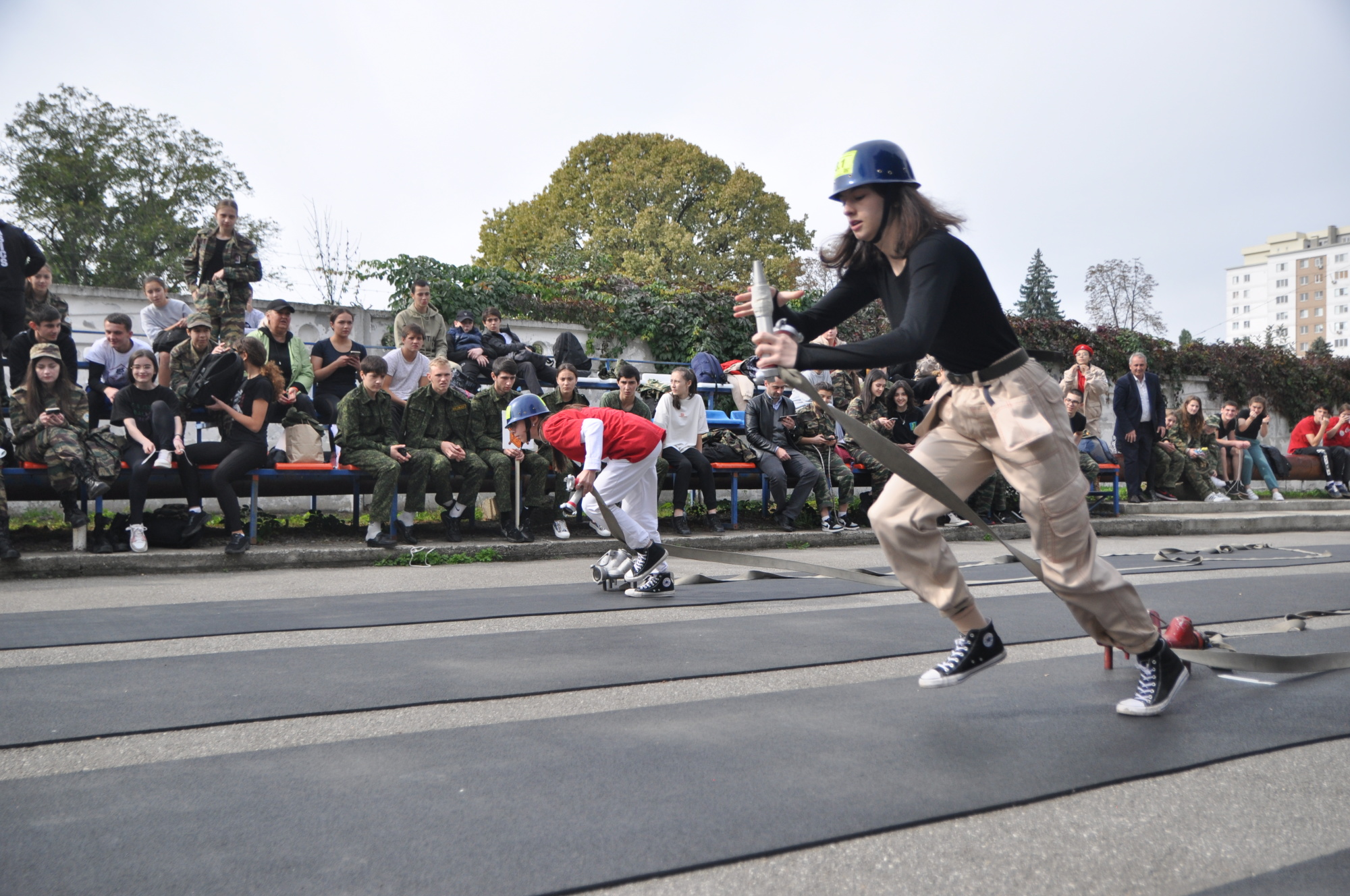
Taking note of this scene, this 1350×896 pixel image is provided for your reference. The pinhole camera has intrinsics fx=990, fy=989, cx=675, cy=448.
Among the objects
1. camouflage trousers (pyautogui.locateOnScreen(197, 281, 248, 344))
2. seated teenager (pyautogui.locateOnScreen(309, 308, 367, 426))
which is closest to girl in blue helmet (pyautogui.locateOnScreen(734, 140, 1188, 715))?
seated teenager (pyautogui.locateOnScreen(309, 308, 367, 426))

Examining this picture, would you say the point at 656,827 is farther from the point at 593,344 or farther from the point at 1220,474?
the point at 1220,474

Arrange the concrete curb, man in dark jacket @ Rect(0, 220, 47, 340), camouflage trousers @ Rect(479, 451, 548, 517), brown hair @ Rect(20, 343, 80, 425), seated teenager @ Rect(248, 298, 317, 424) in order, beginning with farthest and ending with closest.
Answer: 1. seated teenager @ Rect(248, 298, 317, 424)
2. camouflage trousers @ Rect(479, 451, 548, 517)
3. man in dark jacket @ Rect(0, 220, 47, 340)
4. brown hair @ Rect(20, 343, 80, 425)
5. the concrete curb

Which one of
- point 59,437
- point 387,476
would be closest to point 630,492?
point 387,476

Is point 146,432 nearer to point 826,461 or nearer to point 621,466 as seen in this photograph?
point 621,466

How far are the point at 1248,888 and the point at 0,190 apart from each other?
40.7 metres

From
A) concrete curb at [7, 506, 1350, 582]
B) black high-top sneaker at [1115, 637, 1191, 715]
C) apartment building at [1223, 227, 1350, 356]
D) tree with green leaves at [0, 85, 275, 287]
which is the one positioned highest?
apartment building at [1223, 227, 1350, 356]

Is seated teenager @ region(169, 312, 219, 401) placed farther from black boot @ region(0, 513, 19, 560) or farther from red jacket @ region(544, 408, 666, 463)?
red jacket @ region(544, 408, 666, 463)

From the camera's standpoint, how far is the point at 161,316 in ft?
36.6

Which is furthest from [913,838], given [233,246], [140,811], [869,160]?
[233,246]

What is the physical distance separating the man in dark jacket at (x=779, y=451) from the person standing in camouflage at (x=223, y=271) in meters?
5.78

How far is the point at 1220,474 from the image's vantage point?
16453mm

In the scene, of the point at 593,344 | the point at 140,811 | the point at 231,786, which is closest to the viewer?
the point at 140,811

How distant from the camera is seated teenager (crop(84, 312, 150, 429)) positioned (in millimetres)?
9008

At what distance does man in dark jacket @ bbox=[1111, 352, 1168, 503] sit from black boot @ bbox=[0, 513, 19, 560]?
1302cm
